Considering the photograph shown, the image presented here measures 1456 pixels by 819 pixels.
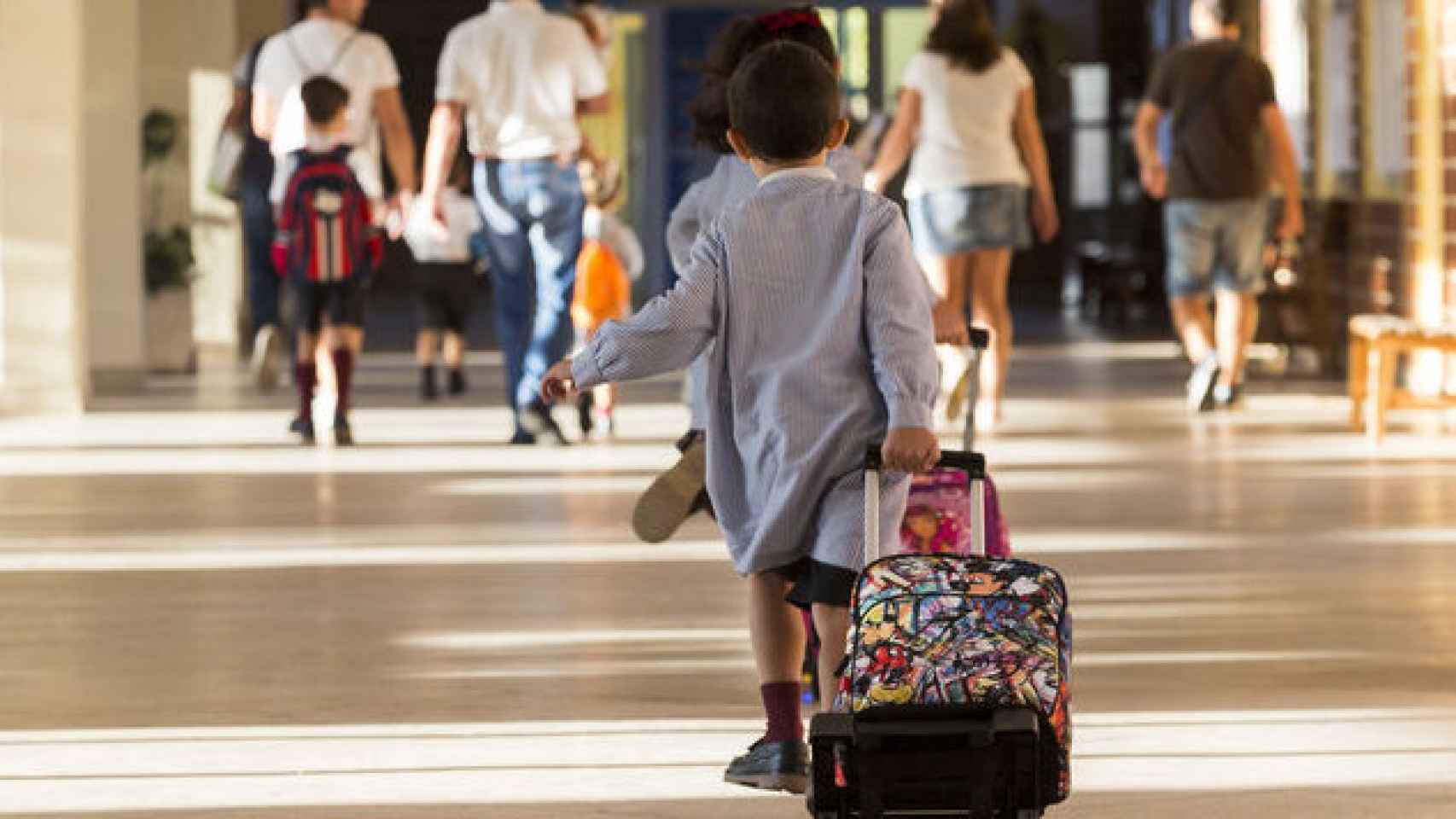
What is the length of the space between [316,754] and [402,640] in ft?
4.29

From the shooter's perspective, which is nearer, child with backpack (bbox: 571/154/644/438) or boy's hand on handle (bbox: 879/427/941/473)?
boy's hand on handle (bbox: 879/427/941/473)

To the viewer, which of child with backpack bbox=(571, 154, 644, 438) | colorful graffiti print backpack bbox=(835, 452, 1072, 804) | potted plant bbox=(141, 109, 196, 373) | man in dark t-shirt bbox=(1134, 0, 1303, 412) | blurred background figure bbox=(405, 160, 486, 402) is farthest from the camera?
potted plant bbox=(141, 109, 196, 373)

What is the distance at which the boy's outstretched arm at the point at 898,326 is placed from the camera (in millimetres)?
4570

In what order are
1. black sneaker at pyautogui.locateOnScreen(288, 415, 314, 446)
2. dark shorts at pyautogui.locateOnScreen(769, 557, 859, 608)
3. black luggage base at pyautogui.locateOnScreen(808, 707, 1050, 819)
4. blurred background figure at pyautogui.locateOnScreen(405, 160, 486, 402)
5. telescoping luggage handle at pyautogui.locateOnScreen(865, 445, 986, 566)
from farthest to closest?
blurred background figure at pyautogui.locateOnScreen(405, 160, 486, 402) < black sneaker at pyautogui.locateOnScreen(288, 415, 314, 446) < dark shorts at pyautogui.locateOnScreen(769, 557, 859, 608) < telescoping luggage handle at pyautogui.locateOnScreen(865, 445, 986, 566) < black luggage base at pyautogui.locateOnScreen(808, 707, 1050, 819)

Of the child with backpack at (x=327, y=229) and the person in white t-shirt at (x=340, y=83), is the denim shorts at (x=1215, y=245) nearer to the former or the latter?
the person in white t-shirt at (x=340, y=83)

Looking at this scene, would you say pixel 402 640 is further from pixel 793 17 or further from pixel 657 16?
pixel 657 16

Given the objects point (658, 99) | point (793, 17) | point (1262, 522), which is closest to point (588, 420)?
point (1262, 522)

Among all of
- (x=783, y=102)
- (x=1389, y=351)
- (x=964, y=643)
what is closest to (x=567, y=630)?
(x=783, y=102)

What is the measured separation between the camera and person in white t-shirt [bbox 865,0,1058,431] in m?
11.7

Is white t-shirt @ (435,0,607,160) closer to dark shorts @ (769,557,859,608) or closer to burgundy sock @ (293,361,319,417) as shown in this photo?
burgundy sock @ (293,361,319,417)

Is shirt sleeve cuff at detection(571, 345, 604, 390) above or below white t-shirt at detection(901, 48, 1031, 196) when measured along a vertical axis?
below

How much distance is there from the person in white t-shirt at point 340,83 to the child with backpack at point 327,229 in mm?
117

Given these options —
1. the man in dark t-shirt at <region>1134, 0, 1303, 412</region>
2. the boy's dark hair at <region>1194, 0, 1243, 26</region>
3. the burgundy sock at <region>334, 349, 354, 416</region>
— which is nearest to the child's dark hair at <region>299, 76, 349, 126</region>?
the burgundy sock at <region>334, 349, 354, 416</region>

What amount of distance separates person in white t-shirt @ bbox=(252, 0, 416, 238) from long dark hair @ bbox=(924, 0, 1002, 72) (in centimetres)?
188
